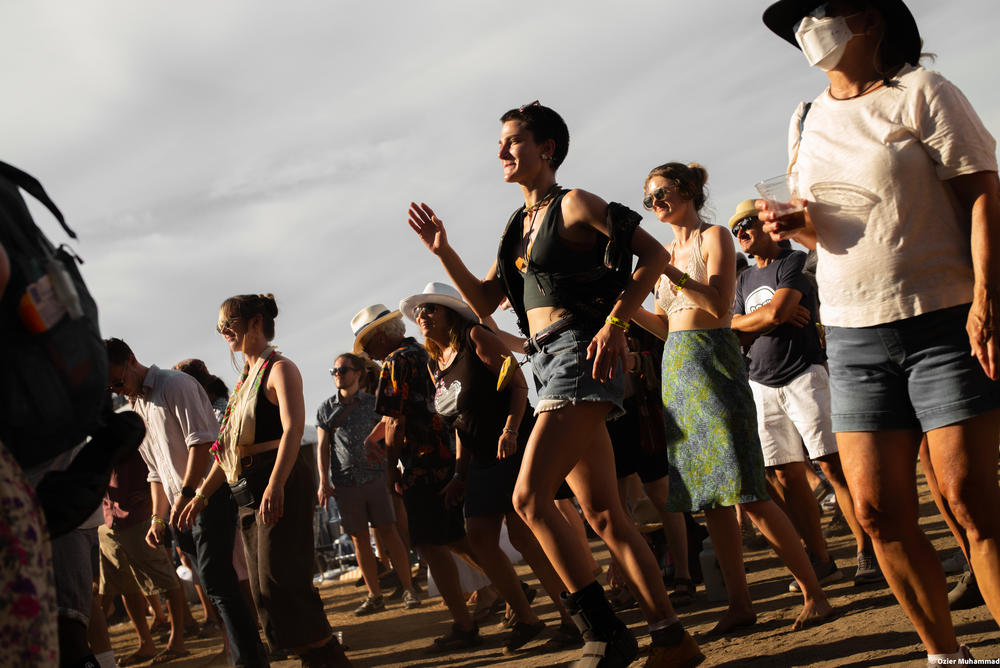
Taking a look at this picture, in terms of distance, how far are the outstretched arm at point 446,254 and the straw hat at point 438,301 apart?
1.51 m

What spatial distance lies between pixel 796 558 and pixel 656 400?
203cm

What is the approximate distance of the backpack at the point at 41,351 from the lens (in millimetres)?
1897

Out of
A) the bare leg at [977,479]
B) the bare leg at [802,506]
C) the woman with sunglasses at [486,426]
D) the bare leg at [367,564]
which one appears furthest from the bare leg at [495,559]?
the bare leg at [367,564]

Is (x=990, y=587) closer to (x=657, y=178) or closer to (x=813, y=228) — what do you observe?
(x=813, y=228)

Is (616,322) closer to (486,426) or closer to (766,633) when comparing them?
(766,633)

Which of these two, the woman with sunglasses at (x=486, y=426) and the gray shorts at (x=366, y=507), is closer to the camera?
the woman with sunglasses at (x=486, y=426)

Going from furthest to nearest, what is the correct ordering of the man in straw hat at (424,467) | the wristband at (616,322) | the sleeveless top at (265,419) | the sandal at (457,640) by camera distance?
the man in straw hat at (424,467), the sandal at (457,640), the sleeveless top at (265,419), the wristband at (616,322)

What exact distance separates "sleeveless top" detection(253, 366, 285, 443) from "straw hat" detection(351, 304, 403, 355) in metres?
1.85

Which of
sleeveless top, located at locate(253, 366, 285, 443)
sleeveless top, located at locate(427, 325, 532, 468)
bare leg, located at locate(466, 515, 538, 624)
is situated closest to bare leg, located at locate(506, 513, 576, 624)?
bare leg, located at locate(466, 515, 538, 624)

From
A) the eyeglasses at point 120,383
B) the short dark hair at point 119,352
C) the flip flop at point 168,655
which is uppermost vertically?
the short dark hair at point 119,352

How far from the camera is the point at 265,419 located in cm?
546

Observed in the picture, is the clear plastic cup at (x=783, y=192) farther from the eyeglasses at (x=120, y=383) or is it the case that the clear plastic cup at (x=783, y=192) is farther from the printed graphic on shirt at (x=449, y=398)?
the eyeglasses at (x=120, y=383)

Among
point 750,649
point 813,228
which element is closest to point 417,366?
point 750,649

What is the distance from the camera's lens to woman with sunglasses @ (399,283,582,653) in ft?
17.9
